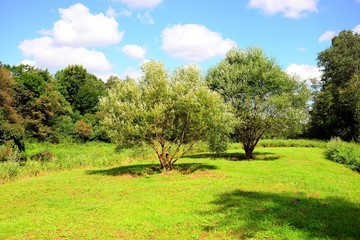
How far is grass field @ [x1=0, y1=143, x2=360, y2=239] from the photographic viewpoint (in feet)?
39.0

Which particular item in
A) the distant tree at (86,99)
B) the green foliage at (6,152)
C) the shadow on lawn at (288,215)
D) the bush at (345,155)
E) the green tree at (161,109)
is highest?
the distant tree at (86,99)

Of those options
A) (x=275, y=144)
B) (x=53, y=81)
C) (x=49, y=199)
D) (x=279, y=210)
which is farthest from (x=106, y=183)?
(x=53, y=81)

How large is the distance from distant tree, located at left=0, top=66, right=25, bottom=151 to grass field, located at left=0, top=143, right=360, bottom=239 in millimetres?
34057

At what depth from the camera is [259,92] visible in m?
35.0

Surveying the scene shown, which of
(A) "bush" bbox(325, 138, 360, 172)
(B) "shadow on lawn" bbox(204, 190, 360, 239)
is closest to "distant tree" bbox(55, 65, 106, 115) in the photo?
(A) "bush" bbox(325, 138, 360, 172)

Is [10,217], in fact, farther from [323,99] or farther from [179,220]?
[323,99]

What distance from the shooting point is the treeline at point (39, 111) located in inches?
2240

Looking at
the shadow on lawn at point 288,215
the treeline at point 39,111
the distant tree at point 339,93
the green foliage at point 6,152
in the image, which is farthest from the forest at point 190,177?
the distant tree at point 339,93

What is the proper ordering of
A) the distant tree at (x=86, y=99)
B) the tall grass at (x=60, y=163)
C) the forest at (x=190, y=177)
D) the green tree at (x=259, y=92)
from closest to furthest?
the forest at (x=190, y=177) → the tall grass at (x=60, y=163) → the green tree at (x=259, y=92) → the distant tree at (x=86, y=99)

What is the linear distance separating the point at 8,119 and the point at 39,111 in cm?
1332

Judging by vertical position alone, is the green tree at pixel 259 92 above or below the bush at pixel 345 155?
above

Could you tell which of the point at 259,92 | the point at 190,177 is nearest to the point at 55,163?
the point at 190,177

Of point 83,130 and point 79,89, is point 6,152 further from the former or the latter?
point 79,89

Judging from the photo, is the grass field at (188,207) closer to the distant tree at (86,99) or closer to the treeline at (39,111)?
the treeline at (39,111)
